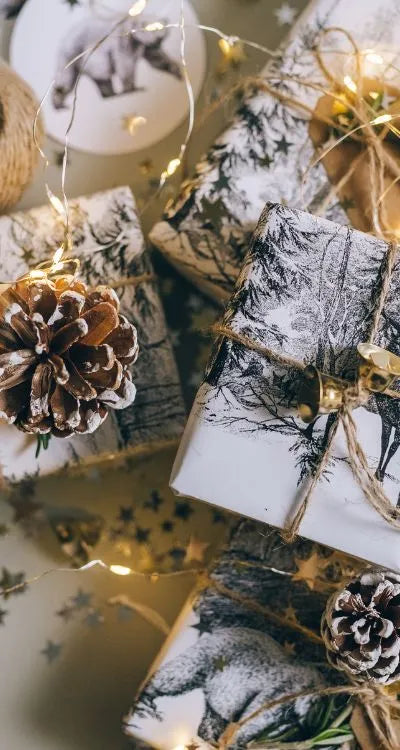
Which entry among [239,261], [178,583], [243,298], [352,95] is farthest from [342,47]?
[178,583]

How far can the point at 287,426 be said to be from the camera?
0.82 m

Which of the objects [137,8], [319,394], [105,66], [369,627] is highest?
[137,8]

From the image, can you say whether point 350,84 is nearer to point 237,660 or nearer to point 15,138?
point 15,138

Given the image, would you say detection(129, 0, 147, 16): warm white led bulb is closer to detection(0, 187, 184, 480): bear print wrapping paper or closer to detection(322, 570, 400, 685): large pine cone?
detection(0, 187, 184, 480): bear print wrapping paper

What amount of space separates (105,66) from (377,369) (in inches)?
29.2

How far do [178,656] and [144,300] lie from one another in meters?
0.49

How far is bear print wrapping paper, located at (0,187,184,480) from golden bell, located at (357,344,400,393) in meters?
0.38

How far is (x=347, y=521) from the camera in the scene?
2.71ft

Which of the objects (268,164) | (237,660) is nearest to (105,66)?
(268,164)

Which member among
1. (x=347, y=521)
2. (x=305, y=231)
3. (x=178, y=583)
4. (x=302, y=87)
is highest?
(x=302, y=87)

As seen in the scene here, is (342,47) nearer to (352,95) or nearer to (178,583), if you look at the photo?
(352,95)

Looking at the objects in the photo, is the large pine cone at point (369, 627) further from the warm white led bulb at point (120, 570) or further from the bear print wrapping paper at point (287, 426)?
the warm white led bulb at point (120, 570)

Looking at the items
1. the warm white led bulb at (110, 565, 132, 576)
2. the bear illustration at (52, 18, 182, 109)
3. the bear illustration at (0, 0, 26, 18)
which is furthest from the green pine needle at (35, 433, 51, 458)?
the bear illustration at (0, 0, 26, 18)

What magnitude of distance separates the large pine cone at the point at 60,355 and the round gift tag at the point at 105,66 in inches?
16.7
